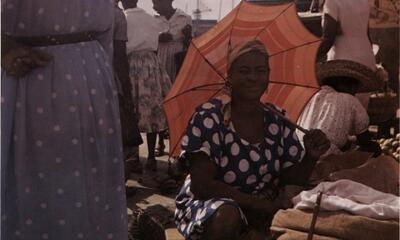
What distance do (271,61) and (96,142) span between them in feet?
4.59

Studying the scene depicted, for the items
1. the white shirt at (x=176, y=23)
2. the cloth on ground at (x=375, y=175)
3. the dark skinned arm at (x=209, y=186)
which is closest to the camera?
the dark skinned arm at (x=209, y=186)

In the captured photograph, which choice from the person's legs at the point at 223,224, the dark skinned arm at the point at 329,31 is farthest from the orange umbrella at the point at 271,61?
the dark skinned arm at the point at 329,31

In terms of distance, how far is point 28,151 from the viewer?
235 cm

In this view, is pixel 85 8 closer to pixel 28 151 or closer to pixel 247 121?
pixel 28 151

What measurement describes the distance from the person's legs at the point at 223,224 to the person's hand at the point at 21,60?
1062 mm

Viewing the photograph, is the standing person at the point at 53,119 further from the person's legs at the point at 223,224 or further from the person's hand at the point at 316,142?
the person's hand at the point at 316,142

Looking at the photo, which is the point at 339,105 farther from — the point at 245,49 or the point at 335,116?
the point at 245,49

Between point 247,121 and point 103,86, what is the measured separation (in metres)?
0.89

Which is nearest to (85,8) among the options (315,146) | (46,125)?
(46,125)

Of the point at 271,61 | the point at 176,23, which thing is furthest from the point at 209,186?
the point at 176,23

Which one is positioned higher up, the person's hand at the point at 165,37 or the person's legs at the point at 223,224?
the person's hand at the point at 165,37

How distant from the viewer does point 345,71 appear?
4.71 m

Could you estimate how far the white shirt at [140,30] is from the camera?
19.8 feet

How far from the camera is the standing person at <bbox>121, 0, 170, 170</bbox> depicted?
6.07 meters
